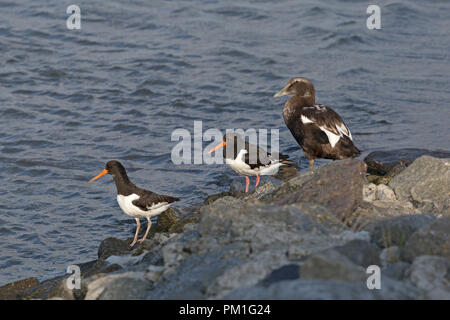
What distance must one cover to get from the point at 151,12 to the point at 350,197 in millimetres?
14655

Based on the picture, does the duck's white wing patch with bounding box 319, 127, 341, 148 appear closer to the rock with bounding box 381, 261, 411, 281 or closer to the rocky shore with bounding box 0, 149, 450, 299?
the rocky shore with bounding box 0, 149, 450, 299

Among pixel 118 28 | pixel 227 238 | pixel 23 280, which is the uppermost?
pixel 118 28

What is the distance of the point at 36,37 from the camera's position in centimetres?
1858

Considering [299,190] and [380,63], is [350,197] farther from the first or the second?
[380,63]

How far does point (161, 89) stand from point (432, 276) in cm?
1167

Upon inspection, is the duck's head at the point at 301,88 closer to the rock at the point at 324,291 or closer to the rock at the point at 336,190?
the rock at the point at 336,190

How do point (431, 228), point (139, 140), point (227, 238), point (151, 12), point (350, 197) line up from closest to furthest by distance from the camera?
point (431, 228), point (227, 238), point (350, 197), point (139, 140), point (151, 12)

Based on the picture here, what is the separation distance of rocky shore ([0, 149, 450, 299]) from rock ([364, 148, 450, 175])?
257cm

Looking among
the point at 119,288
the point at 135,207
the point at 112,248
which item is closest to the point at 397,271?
the point at 119,288

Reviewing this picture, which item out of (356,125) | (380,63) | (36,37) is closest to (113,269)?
(356,125)

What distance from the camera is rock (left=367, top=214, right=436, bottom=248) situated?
5.38 meters

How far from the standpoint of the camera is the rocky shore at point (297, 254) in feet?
14.6

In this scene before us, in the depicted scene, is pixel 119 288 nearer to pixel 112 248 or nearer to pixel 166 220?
pixel 112 248

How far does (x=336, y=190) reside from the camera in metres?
6.40
